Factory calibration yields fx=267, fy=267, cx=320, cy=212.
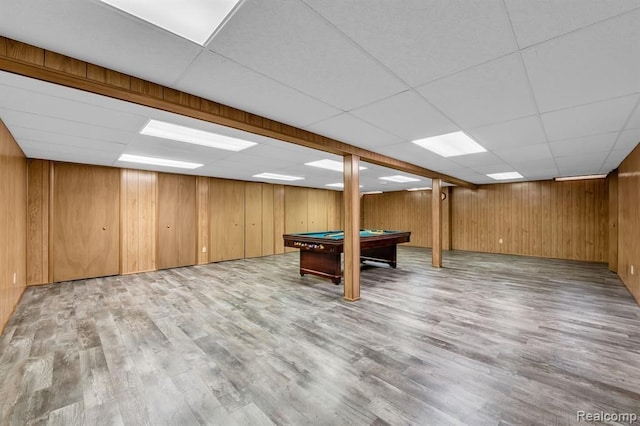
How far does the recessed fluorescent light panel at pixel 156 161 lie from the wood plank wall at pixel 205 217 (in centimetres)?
115

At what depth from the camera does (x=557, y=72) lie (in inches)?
73.5

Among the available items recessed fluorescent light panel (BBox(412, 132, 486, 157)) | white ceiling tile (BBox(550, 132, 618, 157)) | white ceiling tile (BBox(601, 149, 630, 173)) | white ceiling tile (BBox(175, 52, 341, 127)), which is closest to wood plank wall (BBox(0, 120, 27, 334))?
white ceiling tile (BBox(175, 52, 341, 127))

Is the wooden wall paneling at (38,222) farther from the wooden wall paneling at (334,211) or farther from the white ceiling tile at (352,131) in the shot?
the wooden wall paneling at (334,211)

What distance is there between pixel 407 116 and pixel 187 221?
611 centimetres

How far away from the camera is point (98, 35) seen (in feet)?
4.97

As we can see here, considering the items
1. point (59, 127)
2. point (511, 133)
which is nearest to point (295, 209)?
point (59, 127)

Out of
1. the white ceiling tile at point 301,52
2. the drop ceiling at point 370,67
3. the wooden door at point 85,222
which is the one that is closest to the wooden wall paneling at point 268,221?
the wooden door at point 85,222

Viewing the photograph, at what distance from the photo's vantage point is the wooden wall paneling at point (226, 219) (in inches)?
291

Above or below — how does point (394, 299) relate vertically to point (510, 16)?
below

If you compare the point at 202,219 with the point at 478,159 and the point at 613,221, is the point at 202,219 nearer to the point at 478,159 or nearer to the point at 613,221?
the point at 478,159

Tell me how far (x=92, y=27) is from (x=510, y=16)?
220 centimetres

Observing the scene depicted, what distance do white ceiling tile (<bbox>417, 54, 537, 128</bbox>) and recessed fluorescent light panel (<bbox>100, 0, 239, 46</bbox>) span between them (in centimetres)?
154

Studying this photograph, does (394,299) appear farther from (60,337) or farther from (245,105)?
(60,337)

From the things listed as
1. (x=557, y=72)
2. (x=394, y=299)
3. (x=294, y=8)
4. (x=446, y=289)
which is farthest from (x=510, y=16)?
(x=446, y=289)
